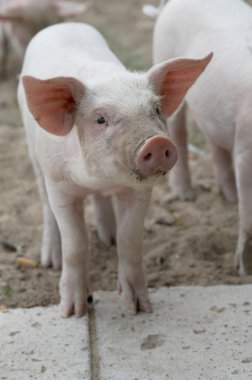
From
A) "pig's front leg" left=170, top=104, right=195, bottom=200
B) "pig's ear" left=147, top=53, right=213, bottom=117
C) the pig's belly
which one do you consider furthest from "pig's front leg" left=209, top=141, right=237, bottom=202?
"pig's ear" left=147, top=53, right=213, bottom=117

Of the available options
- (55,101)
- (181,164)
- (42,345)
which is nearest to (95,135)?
(55,101)

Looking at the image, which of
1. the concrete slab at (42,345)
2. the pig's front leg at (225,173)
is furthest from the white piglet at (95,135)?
the pig's front leg at (225,173)

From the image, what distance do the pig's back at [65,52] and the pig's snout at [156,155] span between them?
29.2 inches

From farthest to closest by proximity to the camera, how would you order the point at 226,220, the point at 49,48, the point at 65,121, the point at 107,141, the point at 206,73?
the point at 226,220 → the point at 206,73 → the point at 49,48 → the point at 65,121 → the point at 107,141

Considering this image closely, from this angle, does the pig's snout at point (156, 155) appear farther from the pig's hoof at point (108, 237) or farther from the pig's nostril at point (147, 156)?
the pig's hoof at point (108, 237)

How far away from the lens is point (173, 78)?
2.98 metres

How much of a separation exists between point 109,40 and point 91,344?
406 cm

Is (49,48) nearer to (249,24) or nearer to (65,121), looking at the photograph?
(65,121)

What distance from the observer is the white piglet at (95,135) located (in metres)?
2.63

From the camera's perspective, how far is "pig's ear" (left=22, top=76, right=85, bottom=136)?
2764mm

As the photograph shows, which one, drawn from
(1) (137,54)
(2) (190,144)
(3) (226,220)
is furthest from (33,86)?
(1) (137,54)

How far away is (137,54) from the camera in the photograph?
6.32 m

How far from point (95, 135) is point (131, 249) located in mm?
674

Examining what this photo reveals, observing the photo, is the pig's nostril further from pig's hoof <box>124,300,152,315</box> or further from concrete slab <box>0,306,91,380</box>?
pig's hoof <box>124,300,152,315</box>
